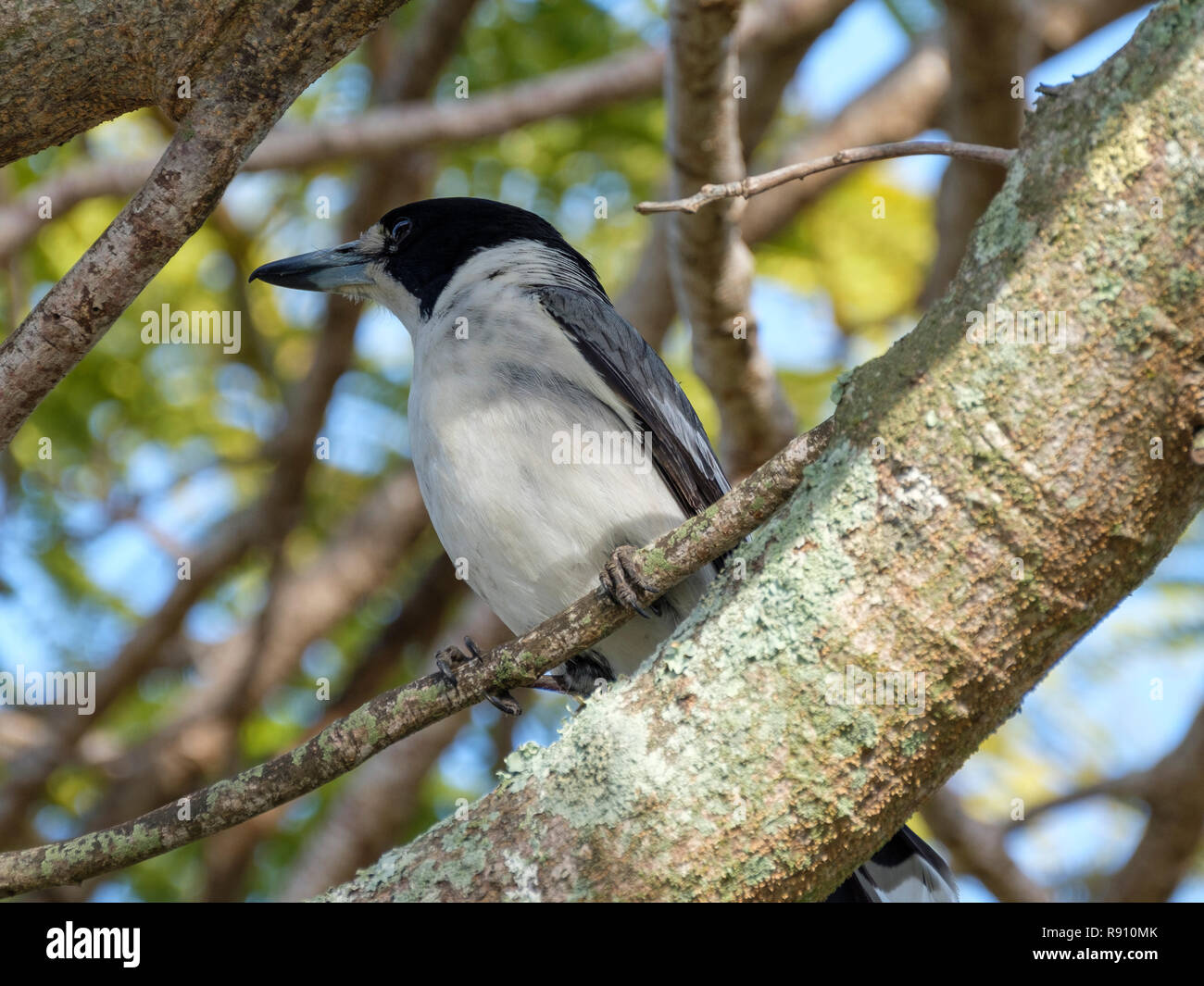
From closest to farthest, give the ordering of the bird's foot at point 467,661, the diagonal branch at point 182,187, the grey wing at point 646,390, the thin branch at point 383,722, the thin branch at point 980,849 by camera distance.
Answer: the thin branch at point 383,722
the diagonal branch at point 182,187
the bird's foot at point 467,661
the grey wing at point 646,390
the thin branch at point 980,849

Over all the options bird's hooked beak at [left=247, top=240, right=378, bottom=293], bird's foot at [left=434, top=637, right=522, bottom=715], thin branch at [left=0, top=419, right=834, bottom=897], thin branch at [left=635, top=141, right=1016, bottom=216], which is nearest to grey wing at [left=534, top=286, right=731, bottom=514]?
bird's foot at [left=434, top=637, right=522, bottom=715]

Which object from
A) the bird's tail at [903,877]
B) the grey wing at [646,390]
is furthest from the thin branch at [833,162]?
the bird's tail at [903,877]

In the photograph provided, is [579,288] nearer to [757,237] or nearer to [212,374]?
[757,237]

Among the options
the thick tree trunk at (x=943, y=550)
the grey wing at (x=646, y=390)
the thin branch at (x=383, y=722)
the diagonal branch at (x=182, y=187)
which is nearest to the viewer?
the thick tree trunk at (x=943, y=550)

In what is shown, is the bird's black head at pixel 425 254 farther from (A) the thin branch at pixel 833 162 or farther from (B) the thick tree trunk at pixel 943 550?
(B) the thick tree trunk at pixel 943 550

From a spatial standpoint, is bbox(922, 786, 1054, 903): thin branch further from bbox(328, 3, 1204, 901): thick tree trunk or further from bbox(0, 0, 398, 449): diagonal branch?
bbox(0, 0, 398, 449): diagonal branch

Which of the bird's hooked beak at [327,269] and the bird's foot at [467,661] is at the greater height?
the bird's hooked beak at [327,269]

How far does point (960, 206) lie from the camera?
4.85 meters

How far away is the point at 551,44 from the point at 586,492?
334 cm

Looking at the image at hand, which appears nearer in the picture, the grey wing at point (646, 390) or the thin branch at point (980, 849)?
the grey wing at point (646, 390)

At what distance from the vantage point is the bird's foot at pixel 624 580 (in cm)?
245

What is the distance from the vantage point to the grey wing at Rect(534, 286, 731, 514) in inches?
144

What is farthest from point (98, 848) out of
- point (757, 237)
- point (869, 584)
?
point (757, 237)

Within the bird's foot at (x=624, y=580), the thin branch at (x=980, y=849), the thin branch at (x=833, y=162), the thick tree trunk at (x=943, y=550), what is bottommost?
the thick tree trunk at (x=943, y=550)
